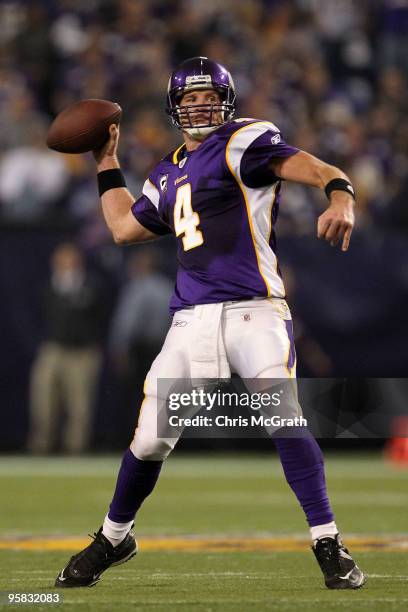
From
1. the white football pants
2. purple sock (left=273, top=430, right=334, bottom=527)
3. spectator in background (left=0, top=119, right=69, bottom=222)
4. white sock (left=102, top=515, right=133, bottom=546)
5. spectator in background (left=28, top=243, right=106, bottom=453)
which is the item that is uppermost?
the white football pants

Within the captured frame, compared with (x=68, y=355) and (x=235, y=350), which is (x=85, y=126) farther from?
(x=68, y=355)

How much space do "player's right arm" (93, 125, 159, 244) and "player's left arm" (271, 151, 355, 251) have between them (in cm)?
79

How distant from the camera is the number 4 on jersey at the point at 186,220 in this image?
467cm

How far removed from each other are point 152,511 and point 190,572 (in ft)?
9.07

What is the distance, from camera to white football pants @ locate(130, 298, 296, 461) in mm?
4488

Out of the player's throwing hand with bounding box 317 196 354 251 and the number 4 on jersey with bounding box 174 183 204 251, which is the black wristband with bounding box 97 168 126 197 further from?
the player's throwing hand with bounding box 317 196 354 251

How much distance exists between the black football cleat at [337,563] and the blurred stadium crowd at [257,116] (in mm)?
7635

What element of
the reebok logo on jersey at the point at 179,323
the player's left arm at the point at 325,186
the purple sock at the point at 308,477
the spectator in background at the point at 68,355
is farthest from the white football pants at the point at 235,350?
the spectator in background at the point at 68,355

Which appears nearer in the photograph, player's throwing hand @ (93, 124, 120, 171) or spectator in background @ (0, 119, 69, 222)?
player's throwing hand @ (93, 124, 120, 171)

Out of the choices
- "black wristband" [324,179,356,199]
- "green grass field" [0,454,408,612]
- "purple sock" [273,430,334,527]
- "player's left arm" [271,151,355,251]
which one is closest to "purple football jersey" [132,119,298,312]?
"player's left arm" [271,151,355,251]

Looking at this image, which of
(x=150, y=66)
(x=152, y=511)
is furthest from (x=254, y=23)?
(x=152, y=511)

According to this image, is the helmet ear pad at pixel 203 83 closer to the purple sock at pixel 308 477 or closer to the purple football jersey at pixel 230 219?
the purple football jersey at pixel 230 219

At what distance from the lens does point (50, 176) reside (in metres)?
12.4

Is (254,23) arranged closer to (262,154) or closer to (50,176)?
(50,176)
